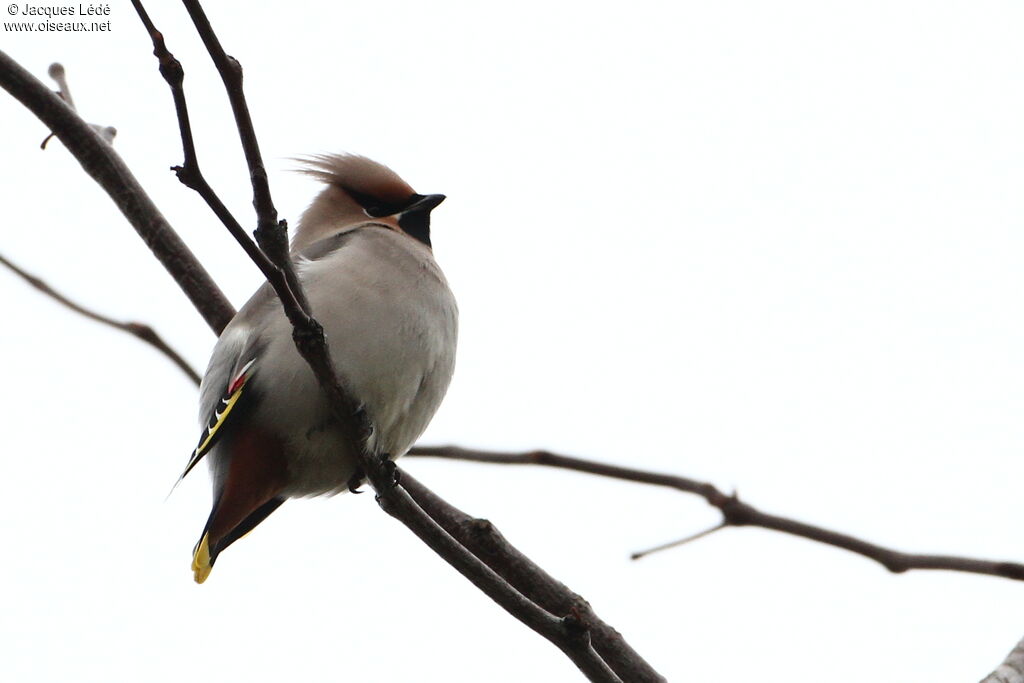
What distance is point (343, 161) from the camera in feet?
19.6

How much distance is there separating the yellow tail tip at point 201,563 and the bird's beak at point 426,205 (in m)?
1.99

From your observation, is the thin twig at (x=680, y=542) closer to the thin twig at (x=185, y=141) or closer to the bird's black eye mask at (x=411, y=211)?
the thin twig at (x=185, y=141)

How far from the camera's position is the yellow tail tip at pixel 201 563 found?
14.0 ft

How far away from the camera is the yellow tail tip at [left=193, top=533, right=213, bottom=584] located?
14.0 feet

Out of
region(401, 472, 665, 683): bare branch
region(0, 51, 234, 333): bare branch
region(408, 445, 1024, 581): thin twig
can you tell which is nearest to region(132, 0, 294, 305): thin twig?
region(408, 445, 1024, 581): thin twig

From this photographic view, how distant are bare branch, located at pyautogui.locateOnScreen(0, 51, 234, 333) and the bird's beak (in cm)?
107

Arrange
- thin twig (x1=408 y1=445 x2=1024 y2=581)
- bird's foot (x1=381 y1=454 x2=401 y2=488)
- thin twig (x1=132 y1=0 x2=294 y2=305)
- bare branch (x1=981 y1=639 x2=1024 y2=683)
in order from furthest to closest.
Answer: bird's foot (x1=381 y1=454 x2=401 y2=488)
bare branch (x1=981 y1=639 x2=1024 y2=683)
thin twig (x1=132 y1=0 x2=294 y2=305)
thin twig (x1=408 y1=445 x2=1024 y2=581)

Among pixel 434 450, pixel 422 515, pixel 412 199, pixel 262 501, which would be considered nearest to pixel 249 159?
pixel 434 450

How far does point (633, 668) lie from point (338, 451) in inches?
52.2

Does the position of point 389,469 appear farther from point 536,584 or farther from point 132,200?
point 132,200

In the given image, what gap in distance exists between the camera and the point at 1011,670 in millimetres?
2637

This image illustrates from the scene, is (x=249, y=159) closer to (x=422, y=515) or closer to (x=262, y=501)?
(x=422, y=515)

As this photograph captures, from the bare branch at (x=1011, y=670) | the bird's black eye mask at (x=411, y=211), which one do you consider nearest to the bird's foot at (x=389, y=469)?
the bare branch at (x=1011, y=670)

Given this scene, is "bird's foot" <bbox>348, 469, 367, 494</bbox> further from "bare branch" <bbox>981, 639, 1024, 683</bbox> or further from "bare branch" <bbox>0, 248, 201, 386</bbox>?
"bare branch" <bbox>981, 639, 1024, 683</bbox>
